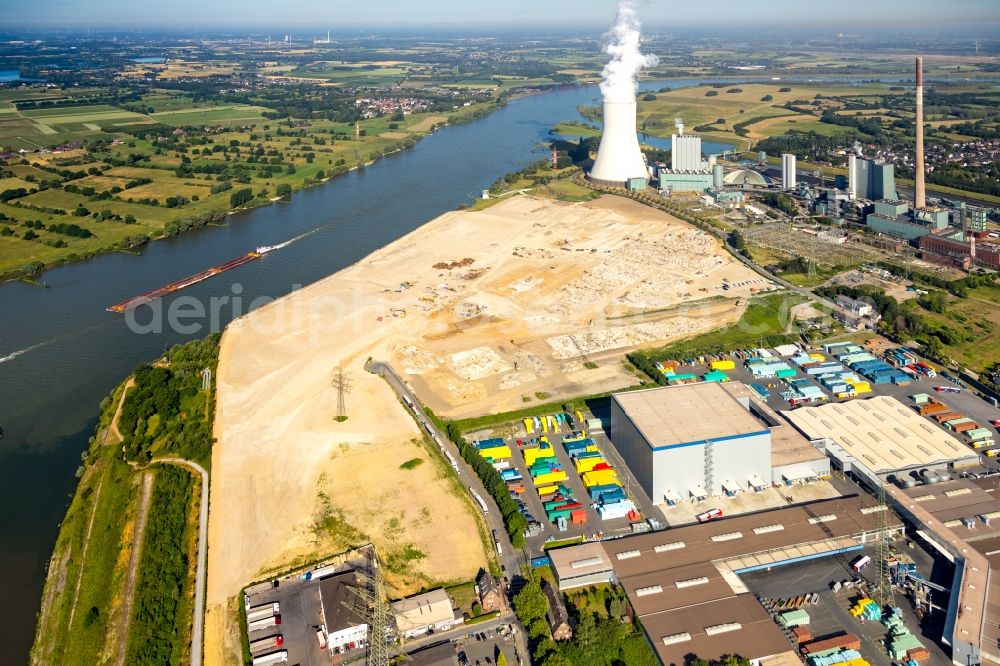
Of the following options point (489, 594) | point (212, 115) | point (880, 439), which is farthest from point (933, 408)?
point (212, 115)

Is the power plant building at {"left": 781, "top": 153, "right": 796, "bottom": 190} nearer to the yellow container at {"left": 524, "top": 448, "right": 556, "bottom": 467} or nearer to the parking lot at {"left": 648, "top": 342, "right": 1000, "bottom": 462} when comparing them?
the parking lot at {"left": 648, "top": 342, "right": 1000, "bottom": 462}

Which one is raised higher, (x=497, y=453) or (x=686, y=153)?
(x=686, y=153)

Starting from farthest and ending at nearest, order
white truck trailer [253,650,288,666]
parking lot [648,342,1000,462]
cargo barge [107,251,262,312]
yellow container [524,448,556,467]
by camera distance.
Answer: cargo barge [107,251,262,312]
parking lot [648,342,1000,462]
yellow container [524,448,556,467]
white truck trailer [253,650,288,666]

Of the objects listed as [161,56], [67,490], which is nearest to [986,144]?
[67,490]

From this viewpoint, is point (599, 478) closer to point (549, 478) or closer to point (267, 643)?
point (549, 478)

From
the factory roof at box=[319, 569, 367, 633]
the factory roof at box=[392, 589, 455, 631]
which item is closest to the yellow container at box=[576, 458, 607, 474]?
the factory roof at box=[392, 589, 455, 631]

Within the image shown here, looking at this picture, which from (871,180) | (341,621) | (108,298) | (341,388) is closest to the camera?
(341,621)
